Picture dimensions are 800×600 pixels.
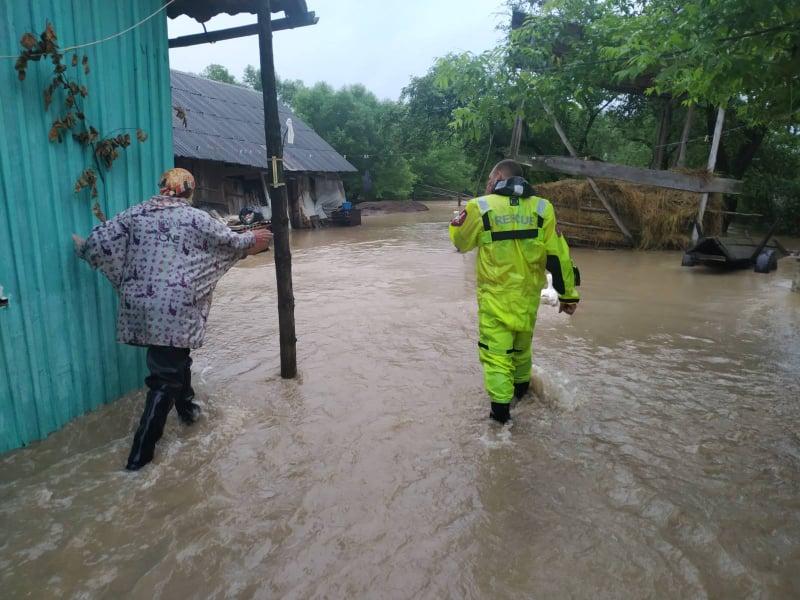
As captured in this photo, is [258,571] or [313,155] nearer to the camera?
[258,571]

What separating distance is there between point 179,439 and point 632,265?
10.6 metres

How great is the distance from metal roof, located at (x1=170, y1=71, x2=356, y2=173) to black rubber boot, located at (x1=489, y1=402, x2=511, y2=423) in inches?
523

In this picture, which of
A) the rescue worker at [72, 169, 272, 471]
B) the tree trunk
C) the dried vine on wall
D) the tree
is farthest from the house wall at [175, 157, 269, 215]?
the tree

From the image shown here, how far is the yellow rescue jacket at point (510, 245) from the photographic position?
3.87m

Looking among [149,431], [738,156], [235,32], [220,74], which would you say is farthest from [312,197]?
[220,74]

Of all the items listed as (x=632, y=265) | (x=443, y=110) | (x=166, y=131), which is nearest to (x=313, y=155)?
(x=443, y=110)

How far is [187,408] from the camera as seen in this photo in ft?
13.4

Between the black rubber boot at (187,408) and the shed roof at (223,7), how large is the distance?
3580 millimetres

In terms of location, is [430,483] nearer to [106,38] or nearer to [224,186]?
[106,38]

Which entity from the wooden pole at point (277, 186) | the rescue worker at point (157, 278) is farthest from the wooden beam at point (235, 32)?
the rescue worker at point (157, 278)

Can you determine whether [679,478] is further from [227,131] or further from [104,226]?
[227,131]

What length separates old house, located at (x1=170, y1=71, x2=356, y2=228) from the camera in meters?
17.2

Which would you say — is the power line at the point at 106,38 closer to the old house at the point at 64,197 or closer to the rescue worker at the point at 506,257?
the old house at the point at 64,197

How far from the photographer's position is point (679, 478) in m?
3.31
